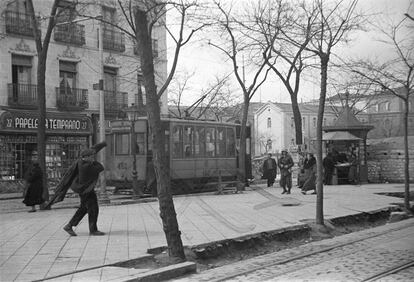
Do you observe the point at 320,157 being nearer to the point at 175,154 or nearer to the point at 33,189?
the point at 33,189

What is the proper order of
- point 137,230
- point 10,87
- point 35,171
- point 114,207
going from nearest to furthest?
1. point 137,230
2. point 35,171
3. point 114,207
4. point 10,87

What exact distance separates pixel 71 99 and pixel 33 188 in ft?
54.0

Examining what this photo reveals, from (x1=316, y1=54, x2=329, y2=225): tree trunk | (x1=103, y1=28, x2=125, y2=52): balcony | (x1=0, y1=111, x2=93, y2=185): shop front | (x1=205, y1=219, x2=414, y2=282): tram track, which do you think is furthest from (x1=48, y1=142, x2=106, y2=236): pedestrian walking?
(x1=103, y1=28, x2=125, y2=52): balcony

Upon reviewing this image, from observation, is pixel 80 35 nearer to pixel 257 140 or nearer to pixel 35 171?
pixel 35 171

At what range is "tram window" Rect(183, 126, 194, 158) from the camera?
21.1 m

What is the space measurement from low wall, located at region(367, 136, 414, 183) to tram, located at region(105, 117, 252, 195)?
8710 mm

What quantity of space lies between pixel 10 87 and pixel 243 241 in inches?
810

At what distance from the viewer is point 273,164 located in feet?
79.8

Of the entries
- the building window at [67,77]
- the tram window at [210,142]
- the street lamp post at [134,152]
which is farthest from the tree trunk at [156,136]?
the building window at [67,77]

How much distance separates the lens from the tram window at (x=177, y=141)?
20578mm

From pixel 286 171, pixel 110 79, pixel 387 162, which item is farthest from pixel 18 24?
pixel 387 162

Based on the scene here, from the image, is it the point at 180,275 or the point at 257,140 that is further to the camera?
the point at 257,140

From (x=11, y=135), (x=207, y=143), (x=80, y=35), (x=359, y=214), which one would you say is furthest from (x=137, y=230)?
(x=80, y=35)

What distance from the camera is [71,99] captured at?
29.8m
